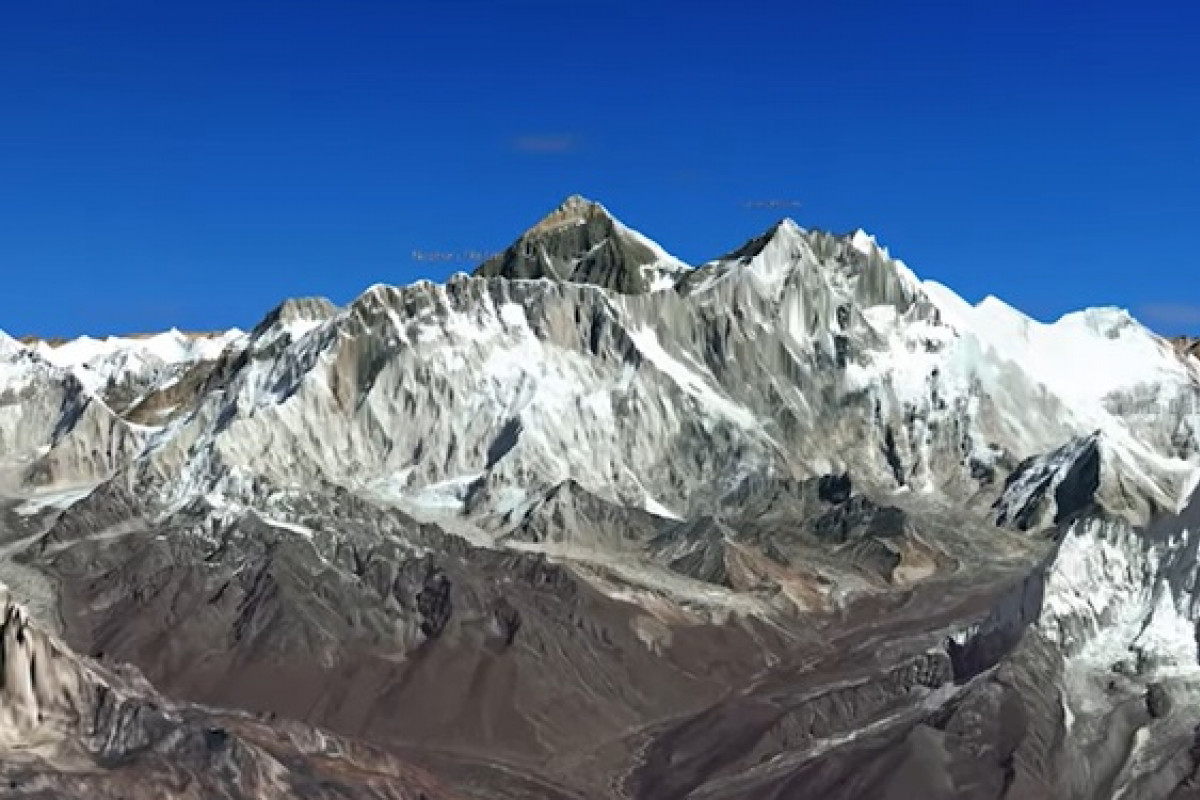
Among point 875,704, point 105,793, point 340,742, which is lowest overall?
point 105,793

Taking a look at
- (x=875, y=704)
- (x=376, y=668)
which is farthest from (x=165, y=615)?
(x=875, y=704)

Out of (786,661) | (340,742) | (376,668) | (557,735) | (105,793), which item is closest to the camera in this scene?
(105,793)

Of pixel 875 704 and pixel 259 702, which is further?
pixel 259 702

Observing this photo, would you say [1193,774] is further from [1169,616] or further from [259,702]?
[259,702]

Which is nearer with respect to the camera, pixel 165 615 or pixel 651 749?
pixel 651 749

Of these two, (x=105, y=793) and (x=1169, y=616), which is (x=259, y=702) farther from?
(x=105, y=793)

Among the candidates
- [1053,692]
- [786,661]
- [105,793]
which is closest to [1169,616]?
[1053,692]

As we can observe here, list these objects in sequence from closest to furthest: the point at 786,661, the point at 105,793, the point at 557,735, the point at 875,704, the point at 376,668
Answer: the point at 105,793 → the point at 875,704 → the point at 557,735 → the point at 376,668 → the point at 786,661

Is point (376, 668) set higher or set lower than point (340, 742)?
higher

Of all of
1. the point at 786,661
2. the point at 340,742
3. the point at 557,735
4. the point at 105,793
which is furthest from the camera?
the point at 786,661
